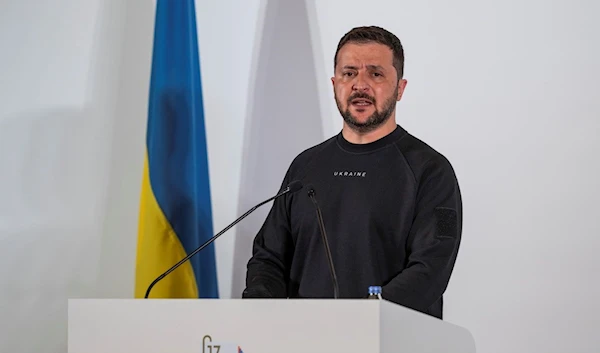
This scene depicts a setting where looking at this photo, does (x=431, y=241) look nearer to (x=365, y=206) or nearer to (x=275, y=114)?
(x=365, y=206)

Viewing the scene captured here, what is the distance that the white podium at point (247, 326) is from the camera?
6.01 feet

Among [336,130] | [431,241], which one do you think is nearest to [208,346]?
[431,241]

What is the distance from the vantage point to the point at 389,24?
346 centimetres

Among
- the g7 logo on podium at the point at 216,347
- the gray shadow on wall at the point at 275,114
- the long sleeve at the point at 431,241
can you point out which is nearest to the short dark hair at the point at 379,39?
the long sleeve at the point at 431,241

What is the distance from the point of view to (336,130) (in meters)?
3.47

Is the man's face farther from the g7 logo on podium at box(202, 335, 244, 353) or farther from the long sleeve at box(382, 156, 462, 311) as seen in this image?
the g7 logo on podium at box(202, 335, 244, 353)

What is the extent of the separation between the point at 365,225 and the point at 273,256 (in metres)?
0.34

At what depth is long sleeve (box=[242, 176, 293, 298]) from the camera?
2874 millimetres

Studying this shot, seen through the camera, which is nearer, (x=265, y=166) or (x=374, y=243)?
(x=374, y=243)
